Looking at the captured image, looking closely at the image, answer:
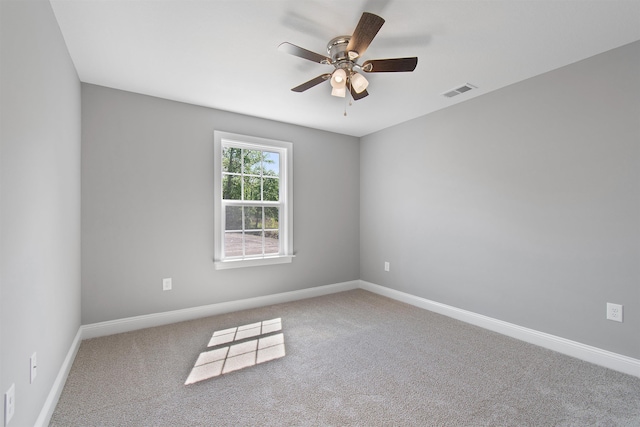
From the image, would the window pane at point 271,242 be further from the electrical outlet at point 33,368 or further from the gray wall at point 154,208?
the electrical outlet at point 33,368

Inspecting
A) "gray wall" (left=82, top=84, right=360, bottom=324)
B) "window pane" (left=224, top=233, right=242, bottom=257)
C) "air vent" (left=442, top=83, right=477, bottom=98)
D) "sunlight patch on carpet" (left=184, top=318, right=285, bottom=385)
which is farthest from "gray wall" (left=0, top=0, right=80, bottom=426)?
"air vent" (left=442, top=83, right=477, bottom=98)

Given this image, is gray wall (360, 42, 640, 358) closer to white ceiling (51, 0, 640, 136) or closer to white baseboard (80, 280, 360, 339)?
white ceiling (51, 0, 640, 136)

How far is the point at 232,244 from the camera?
368cm

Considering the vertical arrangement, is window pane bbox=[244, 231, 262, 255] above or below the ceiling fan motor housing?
below

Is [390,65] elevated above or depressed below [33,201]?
above

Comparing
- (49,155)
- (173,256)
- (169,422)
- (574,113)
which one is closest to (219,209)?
(173,256)

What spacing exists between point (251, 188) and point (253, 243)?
70 cm

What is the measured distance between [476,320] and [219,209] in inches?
121

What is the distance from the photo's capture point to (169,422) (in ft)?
5.60

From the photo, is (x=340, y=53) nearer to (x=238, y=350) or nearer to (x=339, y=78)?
(x=339, y=78)

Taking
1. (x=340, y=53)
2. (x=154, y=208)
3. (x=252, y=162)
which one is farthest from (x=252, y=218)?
(x=340, y=53)

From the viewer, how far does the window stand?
357cm

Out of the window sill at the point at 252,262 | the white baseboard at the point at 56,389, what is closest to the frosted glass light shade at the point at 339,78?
the window sill at the point at 252,262

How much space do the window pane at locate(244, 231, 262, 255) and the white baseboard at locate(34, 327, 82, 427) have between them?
1793 mm
